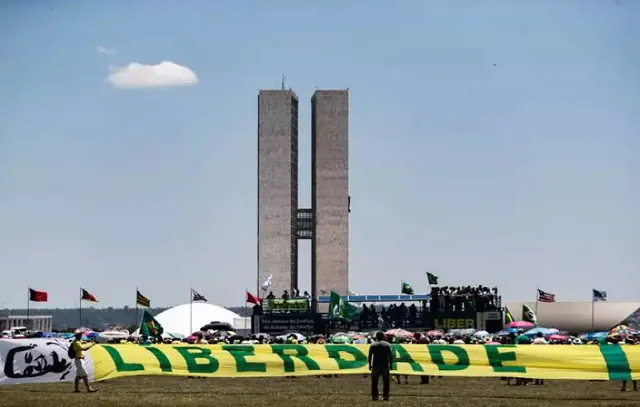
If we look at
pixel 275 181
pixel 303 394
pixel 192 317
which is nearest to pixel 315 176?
pixel 275 181

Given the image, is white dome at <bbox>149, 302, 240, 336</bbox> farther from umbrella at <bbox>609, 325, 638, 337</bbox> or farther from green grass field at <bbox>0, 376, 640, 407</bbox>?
green grass field at <bbox>0, 376, 640, 407</bbox>

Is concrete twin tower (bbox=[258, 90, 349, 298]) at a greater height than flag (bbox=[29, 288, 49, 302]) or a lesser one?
greater

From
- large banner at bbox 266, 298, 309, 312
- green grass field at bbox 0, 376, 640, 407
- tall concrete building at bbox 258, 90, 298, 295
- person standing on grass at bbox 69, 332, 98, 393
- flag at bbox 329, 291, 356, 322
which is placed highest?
tall concrete building at bbox 258, 90, 298, 295

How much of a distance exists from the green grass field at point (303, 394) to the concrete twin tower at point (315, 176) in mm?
120663

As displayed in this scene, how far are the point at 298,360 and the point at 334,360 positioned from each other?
3.56ft

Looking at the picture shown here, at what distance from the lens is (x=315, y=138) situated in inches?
6398

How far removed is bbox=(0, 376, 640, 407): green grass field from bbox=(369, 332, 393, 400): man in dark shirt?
17.6 inches

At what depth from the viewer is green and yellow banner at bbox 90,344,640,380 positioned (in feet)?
108

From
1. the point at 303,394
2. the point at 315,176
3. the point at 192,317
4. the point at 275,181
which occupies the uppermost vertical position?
the point at 315,176

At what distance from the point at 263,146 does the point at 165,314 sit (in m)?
34.3

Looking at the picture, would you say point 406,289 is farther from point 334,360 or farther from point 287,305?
point 334,360

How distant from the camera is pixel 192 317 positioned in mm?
137375

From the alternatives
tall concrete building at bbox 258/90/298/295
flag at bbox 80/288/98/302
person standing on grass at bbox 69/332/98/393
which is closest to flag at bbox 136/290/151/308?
flag at bbox 80/288/98/302

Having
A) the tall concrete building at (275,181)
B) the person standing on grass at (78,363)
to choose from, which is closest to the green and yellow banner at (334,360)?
the person standing on grass at (78,363)
